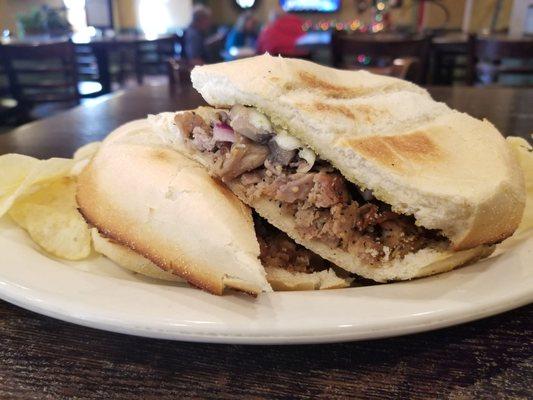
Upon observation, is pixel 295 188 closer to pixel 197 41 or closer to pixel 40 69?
pixel 40 69

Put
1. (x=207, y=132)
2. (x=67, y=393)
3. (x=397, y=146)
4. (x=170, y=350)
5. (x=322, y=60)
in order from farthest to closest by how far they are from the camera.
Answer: (x=322, y=60) < (x=207, y=132) < (x=397, y=146) < (x=170, y=350) < (x=67, y=393)

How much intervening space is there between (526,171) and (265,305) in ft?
3.49

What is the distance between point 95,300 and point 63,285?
4.1 inches

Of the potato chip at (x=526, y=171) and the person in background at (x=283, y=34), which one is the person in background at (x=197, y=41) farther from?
the potato chip at (x=526, y=171)

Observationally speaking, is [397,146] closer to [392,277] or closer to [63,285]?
[392,277]

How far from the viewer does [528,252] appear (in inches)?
42.5

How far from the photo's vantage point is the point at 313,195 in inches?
46.4

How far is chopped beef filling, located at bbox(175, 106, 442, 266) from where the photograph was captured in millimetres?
1152

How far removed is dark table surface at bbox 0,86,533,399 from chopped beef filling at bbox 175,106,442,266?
0.27 m

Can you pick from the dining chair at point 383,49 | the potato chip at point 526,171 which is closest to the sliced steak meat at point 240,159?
the potato chip at point 526,171

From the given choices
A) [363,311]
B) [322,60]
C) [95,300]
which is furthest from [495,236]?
[322,60]

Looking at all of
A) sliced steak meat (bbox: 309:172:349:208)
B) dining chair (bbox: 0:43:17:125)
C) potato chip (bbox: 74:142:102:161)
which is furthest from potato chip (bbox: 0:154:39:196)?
dining chair (bbox: 0:43:17:125)

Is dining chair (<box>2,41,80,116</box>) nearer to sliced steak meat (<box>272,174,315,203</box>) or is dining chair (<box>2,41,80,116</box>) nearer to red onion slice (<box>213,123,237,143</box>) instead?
red onion slice (<box>213,123,237,143</box>)

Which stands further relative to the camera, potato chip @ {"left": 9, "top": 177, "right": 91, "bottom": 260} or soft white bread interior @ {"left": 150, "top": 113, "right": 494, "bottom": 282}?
potato chip @ {"left": 9, "top": 177, "right": 91, "bottom": 260}
